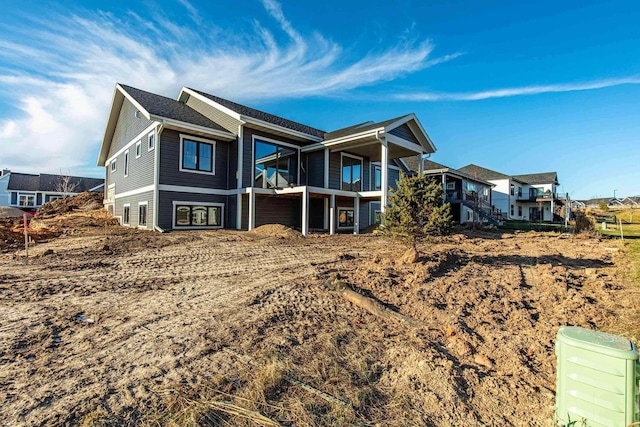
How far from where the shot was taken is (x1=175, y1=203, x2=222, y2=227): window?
14336 mm

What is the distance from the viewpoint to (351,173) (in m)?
19.3

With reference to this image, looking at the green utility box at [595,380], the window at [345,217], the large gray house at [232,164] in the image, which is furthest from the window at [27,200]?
the green utility box at [595,380]

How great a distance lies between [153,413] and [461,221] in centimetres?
3184

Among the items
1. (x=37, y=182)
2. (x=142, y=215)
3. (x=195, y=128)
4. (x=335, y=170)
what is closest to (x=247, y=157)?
(x=195, y=128)

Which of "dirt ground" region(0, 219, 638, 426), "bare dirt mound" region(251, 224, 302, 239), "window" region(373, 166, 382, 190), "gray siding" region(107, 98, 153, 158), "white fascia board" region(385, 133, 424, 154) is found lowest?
"dirt ground" region(0, 219, 638, 426)

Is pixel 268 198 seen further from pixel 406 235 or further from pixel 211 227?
pixel 406 235

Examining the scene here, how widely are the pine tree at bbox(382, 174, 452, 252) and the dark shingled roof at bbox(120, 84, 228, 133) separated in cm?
1128

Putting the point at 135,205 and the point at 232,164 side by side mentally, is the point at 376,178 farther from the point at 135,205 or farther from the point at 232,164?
the point at 135,205

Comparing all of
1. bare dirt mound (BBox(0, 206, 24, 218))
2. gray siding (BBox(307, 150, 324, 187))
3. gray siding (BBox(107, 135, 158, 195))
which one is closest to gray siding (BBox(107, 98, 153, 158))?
gray siding (BBox(107, 135, 158, 195))

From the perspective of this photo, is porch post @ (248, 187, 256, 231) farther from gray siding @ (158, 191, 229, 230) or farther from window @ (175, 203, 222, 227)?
gray siding @ (158, 191, 229, 230)

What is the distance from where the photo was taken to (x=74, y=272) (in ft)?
21.7

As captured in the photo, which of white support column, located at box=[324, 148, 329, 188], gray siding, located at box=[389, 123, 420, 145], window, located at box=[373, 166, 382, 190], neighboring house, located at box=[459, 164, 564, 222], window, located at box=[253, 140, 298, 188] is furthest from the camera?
neighboring house, located at box=[459, 164, 564, 222]

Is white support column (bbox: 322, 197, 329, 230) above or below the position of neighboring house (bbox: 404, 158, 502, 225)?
below

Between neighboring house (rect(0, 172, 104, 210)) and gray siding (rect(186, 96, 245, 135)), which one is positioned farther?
neighboring house (rect(0, 172, 104, 210))
